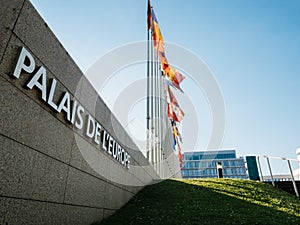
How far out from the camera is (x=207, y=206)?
625 centimetres

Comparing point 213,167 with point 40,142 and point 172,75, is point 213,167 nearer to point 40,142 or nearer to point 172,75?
point 172,75

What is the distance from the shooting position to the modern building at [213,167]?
96.2 metres

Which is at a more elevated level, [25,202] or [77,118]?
[77,118]

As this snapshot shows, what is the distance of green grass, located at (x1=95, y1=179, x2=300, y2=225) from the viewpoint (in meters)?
5.11

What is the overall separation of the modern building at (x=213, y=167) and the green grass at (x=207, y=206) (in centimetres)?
8795

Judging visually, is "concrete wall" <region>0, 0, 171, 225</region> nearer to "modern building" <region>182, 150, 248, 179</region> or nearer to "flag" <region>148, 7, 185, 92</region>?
"flag" <region>148, 7, 185, 92</region>

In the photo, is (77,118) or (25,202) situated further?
(77,118)

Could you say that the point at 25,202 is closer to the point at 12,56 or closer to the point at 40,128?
the point at 40,128

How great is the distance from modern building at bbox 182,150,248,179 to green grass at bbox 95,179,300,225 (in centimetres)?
8795

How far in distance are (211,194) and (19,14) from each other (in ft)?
24.0

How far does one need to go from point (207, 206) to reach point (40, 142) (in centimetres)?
494

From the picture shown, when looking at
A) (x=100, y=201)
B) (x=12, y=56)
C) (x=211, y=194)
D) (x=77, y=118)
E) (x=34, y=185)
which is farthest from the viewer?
(x=211, y=194)

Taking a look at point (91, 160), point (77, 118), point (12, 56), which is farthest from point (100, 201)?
point (12, 56)

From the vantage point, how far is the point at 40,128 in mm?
3025
